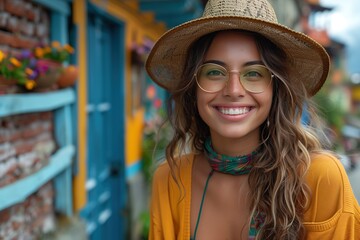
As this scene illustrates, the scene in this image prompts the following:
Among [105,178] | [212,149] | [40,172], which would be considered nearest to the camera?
[212,149]

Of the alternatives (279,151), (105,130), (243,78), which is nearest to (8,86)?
(243,78)

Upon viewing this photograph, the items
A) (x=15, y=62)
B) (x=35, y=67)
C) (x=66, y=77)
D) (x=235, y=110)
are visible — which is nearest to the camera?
Answer: (x=235, y=110)

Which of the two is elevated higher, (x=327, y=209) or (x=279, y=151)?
(x=279, y=151)

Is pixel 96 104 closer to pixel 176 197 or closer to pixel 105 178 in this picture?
pixel 105 178

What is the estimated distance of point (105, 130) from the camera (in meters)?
4.52

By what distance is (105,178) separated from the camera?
176 inches

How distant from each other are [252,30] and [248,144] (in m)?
0.44

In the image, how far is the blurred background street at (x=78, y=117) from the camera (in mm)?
2242

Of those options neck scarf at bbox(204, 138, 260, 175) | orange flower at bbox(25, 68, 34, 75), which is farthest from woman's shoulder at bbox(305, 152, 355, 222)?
orange flower at bbox(25, 68, 34, 75)

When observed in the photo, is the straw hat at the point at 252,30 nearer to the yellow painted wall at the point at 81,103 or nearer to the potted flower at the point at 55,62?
the potted flower at the point at 55,62

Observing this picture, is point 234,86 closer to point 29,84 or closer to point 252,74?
point 252,74

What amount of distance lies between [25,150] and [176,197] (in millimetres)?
1224

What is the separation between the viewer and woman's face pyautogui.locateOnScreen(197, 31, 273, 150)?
1402 mm

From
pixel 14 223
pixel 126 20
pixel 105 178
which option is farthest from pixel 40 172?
pixel 126 20
